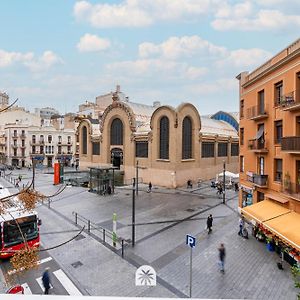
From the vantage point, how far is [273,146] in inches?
659

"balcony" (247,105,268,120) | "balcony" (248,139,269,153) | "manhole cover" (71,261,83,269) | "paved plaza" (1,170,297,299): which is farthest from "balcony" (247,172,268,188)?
"manhole cover" (71,261,83,269)

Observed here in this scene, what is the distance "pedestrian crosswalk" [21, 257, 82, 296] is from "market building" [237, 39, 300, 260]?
953cm

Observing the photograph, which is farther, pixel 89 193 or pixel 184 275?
pixel 89 193

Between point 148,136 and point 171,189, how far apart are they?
9241 mm

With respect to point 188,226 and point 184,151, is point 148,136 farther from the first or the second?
point 188,226

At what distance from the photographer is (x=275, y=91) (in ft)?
54.9

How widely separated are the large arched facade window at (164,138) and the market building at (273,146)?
16953 millimetres

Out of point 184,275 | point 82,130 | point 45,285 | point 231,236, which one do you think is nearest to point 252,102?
point 231,236

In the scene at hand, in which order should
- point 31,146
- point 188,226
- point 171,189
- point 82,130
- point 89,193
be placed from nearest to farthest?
point 188,226 < point 89,193 < point 171,189 < point 82,130 < point 31,146

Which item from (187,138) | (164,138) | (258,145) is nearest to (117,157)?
(164,138)

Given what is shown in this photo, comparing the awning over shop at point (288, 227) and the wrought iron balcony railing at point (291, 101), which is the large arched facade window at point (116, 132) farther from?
the awning over shop at point (288, 227)

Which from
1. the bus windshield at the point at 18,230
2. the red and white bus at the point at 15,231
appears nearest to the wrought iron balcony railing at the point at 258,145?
the red and white bus at the point at 15,231

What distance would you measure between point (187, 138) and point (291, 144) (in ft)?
85.7

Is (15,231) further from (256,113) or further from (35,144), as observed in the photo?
(35,144)
